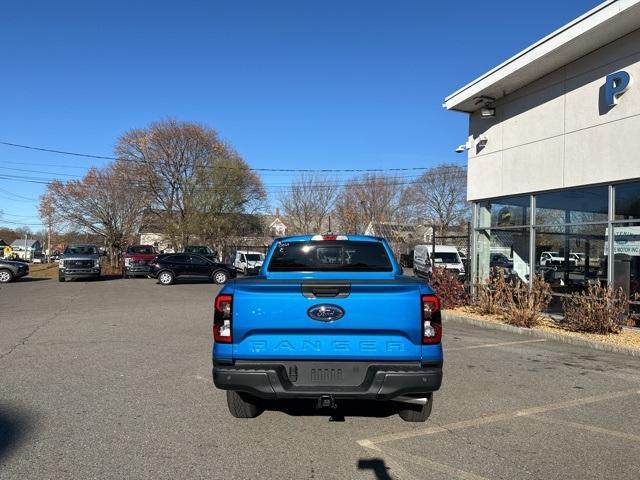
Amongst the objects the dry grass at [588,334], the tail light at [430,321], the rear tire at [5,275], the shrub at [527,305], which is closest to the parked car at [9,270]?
the rear tire at [5,275]

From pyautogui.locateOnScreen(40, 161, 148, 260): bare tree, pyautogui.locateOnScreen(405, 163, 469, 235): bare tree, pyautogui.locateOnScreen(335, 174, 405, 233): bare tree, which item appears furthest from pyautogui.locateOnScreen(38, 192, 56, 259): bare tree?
pyautogui.locateOnScreen(405, 163, 469, 235): bare tree

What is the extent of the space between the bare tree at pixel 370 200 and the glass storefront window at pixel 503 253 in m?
33.3

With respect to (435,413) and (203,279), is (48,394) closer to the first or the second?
(435,413)

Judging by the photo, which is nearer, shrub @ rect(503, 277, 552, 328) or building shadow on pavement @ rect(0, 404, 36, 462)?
building shadow on pavement @ rect(0, 404, 36, 462)

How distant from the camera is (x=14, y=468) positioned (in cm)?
380

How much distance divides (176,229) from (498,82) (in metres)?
32.2

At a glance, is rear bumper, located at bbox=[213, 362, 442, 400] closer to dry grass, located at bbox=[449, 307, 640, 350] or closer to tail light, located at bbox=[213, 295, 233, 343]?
tail light, located at bbox=[213, 295, 233, 343]

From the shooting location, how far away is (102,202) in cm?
4125

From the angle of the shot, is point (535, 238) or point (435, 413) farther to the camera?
point (535, 238)

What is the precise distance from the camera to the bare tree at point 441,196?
5269cm

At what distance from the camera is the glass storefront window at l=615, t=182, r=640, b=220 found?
35.9 feet

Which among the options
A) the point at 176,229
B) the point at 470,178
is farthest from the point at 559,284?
the point at 176,229

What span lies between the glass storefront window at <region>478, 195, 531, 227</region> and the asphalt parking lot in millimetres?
6288

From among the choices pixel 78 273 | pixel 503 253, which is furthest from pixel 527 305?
pixel 78 273
